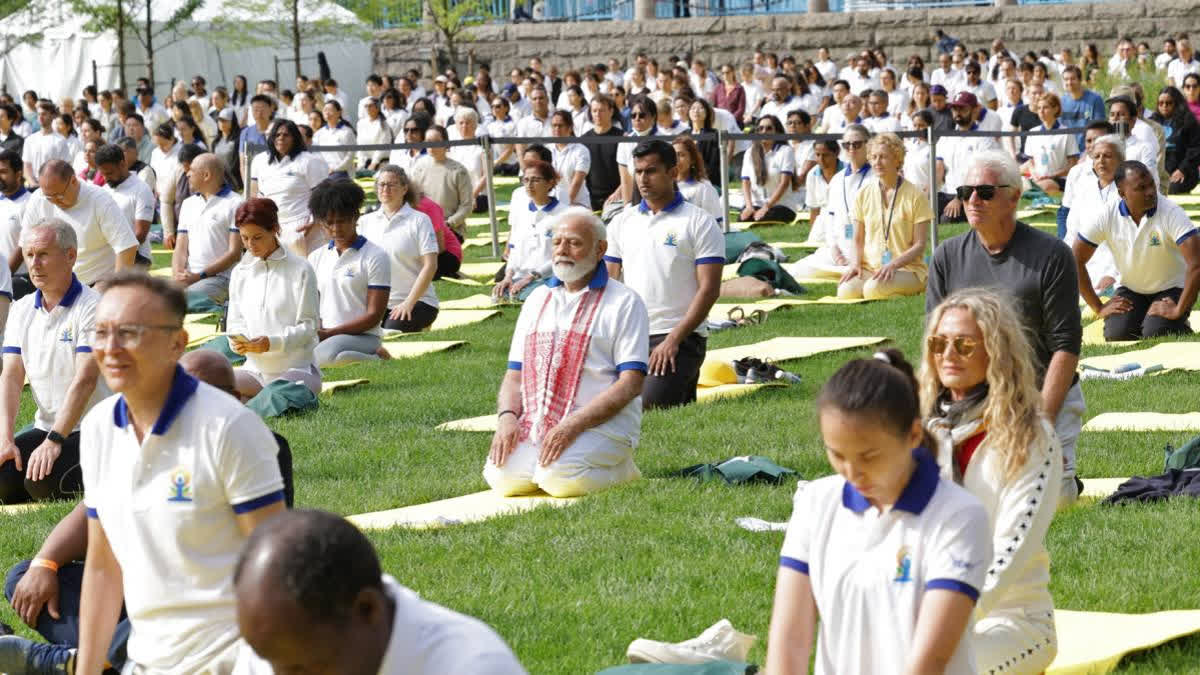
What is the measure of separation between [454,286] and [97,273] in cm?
433

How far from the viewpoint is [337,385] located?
475 inches

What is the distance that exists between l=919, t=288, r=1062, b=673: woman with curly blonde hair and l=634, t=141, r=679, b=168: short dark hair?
5.43 meters

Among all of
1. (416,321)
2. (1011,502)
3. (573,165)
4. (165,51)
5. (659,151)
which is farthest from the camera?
(165,51)

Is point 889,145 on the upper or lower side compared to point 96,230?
upper

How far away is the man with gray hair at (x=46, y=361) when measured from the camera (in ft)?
27.7

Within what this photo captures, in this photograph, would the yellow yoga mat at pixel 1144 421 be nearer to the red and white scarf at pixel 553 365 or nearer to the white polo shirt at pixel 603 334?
the white polo shirt at pixel 603 334

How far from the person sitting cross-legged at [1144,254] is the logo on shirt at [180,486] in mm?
8407

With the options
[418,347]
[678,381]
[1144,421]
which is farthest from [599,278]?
[418,347]

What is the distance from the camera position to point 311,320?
441 inches

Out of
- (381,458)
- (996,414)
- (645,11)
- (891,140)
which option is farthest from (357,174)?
(996,414)

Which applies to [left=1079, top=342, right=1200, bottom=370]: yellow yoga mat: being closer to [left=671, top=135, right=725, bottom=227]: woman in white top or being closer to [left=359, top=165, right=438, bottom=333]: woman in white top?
[left=671, top=135, right=725, bottom=227]: woman in white top

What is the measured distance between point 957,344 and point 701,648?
1.29 meters

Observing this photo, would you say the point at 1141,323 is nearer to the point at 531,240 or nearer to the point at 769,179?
the point at 531,240

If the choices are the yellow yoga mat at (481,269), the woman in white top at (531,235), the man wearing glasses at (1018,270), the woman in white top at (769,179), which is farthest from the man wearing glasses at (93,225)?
the woman in white top at (769,179)
